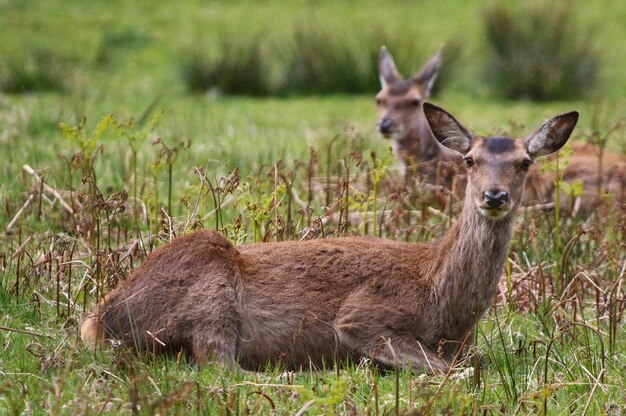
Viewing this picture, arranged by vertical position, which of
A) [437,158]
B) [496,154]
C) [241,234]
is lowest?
[437,158]

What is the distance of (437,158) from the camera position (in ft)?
33.6

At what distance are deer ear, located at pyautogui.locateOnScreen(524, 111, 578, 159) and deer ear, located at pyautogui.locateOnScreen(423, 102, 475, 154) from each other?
30 cm

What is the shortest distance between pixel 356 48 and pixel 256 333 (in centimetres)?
1051

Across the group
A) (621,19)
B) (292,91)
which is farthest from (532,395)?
(621,19)

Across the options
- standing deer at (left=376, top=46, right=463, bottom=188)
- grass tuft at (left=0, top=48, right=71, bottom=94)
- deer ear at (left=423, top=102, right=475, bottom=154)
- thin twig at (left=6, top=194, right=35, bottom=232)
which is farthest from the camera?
grass tuft at (left=0, top=48, right=71, bottom=94)

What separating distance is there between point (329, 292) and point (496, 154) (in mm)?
1033

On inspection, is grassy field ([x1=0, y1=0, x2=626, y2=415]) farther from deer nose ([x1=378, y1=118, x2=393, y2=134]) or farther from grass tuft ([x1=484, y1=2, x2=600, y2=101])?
grass tuft ([x1=484, y1=2, x2=600, y2=101])

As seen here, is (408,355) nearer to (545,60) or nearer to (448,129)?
(448,129)

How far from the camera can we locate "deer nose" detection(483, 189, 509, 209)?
5609 mm

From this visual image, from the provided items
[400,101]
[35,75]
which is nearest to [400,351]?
[400,101]

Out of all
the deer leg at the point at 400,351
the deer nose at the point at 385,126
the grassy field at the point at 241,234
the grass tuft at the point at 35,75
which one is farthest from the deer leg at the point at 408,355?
the grass tuft at the point at 35,75

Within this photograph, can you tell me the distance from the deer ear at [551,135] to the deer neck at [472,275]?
0.39m

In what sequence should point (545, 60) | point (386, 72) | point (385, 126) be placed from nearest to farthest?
point (385, 126) → point (386, 72) → point (545, 60)

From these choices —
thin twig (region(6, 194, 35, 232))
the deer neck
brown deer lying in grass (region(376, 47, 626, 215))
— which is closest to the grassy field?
thin twig (region(6, 194, 35, 232))
